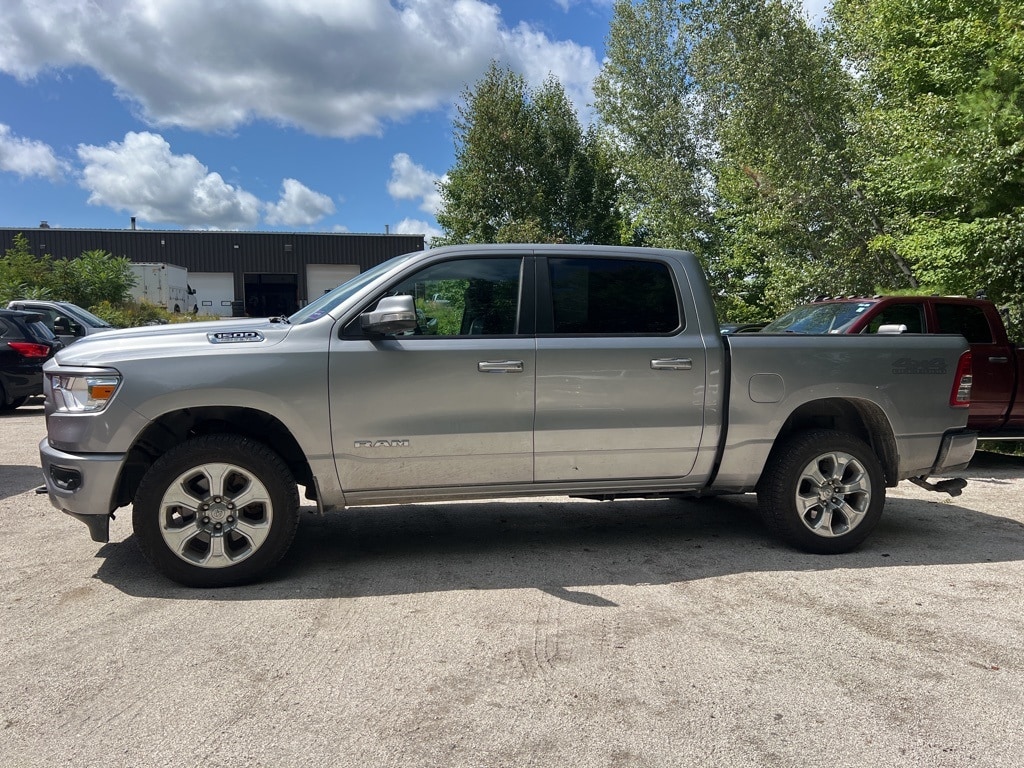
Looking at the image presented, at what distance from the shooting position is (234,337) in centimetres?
433

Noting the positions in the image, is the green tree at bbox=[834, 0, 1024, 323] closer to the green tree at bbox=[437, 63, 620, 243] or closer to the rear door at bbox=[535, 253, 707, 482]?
the rear door at bbox=[535, 253, 707, 482]

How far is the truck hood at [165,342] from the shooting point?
4172 mm

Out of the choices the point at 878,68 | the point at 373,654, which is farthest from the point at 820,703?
the point at 878,68

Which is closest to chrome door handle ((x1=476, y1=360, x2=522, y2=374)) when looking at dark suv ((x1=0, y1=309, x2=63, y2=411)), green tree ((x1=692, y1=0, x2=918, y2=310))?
dark suv ((x1=0, y1=309, x2=63, y2=411))

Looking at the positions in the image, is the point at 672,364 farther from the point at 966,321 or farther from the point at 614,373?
the point at 966,321

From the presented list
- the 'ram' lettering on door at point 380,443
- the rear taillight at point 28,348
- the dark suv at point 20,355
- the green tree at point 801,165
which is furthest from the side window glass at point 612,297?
the rear taillight at point 28,348

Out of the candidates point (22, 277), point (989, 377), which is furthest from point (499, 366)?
point (22, 277)

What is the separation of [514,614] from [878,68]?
42.5 feet

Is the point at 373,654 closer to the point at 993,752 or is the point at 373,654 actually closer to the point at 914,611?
the point at 993,752

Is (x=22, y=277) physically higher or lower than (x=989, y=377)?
higher

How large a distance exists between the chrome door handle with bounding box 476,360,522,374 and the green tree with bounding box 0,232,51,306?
80.3 feet

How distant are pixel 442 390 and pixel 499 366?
0.37 m

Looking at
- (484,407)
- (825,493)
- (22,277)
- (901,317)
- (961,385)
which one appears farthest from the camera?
(22,277)

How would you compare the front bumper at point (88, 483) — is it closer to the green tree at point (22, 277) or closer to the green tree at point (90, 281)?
the green tree at point (22, 277)
